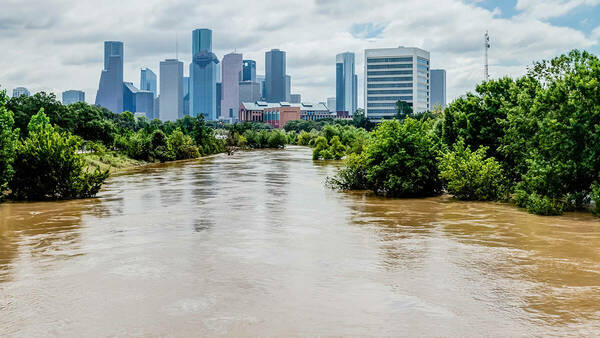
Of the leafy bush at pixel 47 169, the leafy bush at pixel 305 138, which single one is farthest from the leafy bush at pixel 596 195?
the leafy bush at pixel 305 138

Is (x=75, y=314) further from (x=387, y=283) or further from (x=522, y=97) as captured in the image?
(x=522, y=97)

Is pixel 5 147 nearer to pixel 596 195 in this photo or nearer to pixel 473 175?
pixel 473 175

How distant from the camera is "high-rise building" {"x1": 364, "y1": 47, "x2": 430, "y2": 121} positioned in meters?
195

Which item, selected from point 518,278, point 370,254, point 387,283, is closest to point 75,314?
point 387,283

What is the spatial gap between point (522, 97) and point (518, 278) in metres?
15.5

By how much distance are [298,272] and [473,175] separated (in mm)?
17051

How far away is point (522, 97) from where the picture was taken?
27.1 m

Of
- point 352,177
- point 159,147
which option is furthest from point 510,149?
point 159,147

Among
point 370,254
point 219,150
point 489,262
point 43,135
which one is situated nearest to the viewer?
point 489,262

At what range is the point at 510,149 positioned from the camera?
92.3 ft

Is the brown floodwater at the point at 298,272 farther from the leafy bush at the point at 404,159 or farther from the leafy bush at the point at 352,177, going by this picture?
the leafy bush at the point at 352,177

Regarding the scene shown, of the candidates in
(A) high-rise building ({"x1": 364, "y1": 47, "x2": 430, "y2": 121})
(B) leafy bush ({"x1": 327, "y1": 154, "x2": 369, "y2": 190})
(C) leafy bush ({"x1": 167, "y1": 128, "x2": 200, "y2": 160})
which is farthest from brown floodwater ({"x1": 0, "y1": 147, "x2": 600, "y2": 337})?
(A) high-rise building ({"x1": 364, "y1": 47, "x2": 430, "y2": 121})

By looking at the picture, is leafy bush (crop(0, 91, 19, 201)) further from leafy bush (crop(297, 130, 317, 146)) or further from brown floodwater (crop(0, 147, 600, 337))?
leafy bush (crop(297, 130, 317, 146))

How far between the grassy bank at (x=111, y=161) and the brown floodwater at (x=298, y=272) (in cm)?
2640
